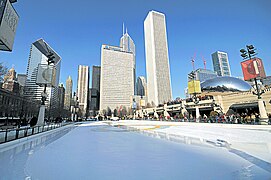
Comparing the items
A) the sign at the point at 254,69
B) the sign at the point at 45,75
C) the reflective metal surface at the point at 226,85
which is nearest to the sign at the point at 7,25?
the sign at the point at 45,75

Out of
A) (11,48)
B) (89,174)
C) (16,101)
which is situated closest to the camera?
(89,174)

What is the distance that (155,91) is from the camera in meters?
122

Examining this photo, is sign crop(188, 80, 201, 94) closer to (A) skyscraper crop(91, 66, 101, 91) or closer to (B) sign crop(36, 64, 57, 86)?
(B) sign crop(36, 64, 57, 86)

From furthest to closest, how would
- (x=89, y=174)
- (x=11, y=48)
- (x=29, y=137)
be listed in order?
(x=29, y=137), (x=11, y=48), (x=89, y=174)

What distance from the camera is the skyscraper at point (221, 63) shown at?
152 meters

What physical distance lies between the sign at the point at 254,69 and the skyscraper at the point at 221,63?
149 m

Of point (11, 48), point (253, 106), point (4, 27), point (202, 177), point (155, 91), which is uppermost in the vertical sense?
point (155, 91)

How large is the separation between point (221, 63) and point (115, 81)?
4519 inches

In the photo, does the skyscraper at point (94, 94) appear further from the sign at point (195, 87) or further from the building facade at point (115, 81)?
the sign at point (195, 87)

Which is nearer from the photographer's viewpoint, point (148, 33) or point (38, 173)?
point (38, 173)

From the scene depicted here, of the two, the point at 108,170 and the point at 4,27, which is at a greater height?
the point at 4,27

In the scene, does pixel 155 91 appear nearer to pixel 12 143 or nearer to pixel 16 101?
pixel 16 101

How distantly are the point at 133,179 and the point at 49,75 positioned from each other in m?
16.1

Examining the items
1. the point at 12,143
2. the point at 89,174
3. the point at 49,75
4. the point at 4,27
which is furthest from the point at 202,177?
the point at 49,75
